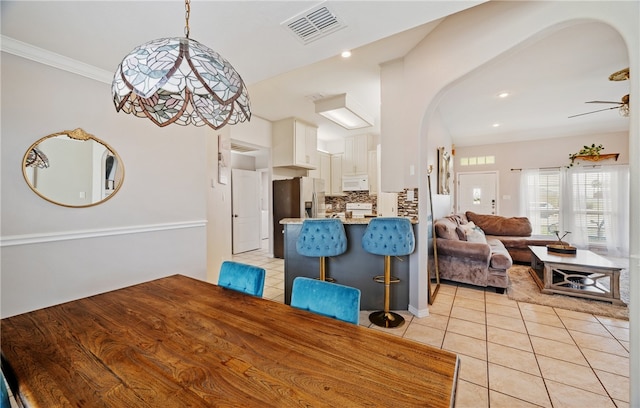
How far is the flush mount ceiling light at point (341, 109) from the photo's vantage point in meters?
3.90

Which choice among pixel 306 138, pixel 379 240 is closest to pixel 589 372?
pixel 379 240

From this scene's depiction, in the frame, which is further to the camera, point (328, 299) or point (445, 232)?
point (445, 232)

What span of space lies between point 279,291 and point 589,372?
9.69ft

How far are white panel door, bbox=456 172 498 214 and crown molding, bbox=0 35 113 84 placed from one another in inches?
296

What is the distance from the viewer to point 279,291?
3408 mm

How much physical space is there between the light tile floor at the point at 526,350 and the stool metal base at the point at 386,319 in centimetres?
7

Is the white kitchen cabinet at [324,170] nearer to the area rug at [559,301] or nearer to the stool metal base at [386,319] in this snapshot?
the stool metal base at [386,319]

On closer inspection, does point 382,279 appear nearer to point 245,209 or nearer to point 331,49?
point 331,49

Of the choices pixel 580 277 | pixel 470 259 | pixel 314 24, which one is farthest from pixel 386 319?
pixel 580 277

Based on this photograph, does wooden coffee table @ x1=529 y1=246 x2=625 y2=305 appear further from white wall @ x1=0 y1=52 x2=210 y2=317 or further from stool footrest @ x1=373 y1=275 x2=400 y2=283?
white wall @ x1=0 y1=52 x2=210 y2=317

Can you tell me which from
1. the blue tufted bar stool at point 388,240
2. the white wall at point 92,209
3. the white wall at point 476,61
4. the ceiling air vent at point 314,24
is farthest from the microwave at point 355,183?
the ceiling air vent at point 314,24

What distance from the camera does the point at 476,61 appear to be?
2.18 m

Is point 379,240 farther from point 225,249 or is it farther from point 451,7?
point 225,249

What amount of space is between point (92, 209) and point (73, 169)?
1.16 ft
